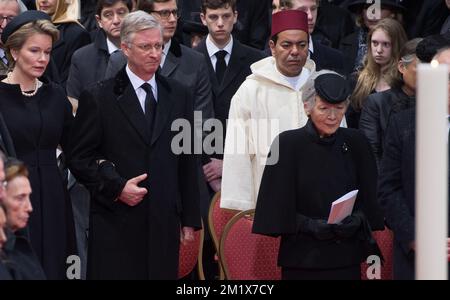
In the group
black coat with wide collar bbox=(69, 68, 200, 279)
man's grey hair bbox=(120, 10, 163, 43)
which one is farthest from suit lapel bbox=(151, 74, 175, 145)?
man's grey hair bbox=(120, 10, 163, 43)

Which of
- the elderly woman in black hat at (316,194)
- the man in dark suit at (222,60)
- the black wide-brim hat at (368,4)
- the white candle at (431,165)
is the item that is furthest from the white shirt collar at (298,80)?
the white candle at (431,165)

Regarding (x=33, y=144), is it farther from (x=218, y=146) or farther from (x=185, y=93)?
(x=218, y=146)

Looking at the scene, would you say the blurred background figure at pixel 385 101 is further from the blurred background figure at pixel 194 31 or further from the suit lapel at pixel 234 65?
the blurred background figure at pixel 194 31

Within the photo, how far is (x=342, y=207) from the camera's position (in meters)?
4.08

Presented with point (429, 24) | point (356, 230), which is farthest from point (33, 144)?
point (429, 24)

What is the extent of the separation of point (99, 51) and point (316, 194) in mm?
2368

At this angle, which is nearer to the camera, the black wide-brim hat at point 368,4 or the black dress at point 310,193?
the black dress at point 310,193

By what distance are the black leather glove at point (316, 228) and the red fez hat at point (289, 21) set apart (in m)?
1.50

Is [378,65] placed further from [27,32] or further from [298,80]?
[27,32]

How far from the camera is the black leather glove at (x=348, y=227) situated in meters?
4.16

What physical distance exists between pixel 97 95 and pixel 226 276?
3.99 ft

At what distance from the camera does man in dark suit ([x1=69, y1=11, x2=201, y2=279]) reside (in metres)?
4.38

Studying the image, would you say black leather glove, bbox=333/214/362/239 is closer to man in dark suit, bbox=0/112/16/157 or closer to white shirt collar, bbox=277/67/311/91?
white shirt collar, bbox=277/67/311/91

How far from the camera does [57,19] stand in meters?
6.80
